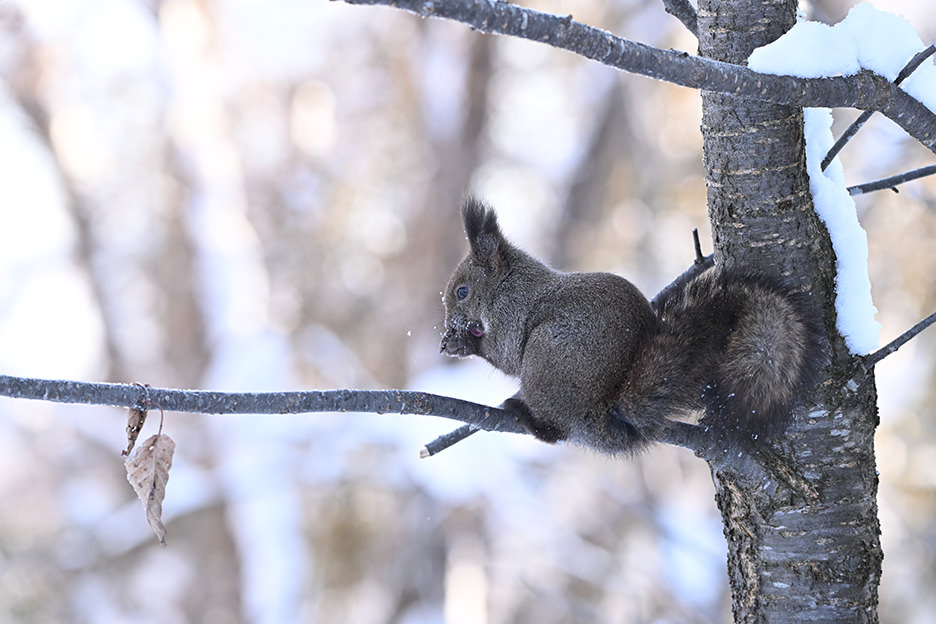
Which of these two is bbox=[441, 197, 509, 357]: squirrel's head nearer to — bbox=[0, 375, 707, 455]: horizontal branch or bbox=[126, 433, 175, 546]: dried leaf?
bbox=[0, 375, 707, 455]: horizontal branch

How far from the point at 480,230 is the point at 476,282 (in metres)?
0.13

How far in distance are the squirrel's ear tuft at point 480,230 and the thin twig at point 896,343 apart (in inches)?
37.3

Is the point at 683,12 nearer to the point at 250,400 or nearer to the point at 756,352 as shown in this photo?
the point at 756,352

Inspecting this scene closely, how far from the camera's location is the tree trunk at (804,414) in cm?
157

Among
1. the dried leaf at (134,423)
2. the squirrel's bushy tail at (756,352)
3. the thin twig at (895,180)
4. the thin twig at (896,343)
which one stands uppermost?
the thin twig at (895,180)

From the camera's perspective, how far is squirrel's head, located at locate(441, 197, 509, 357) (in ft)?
7.11

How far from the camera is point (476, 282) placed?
2.23 metres

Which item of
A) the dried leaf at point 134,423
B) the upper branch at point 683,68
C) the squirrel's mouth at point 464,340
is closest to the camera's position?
the upper branch at point 683,68

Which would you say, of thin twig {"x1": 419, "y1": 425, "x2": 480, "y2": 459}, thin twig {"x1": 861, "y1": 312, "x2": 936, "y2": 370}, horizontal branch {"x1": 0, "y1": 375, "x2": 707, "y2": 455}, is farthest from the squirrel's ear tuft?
thin twig {"x1": 861, "y1": 312, "x2": 936, "y2": 370}

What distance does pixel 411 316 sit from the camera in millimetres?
6633

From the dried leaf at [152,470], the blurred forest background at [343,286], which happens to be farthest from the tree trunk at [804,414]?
the blurred forest background at [343,286]

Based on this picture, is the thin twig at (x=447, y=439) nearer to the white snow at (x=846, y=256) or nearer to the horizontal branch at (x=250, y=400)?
the horizontal branch at (x=250, y=400)

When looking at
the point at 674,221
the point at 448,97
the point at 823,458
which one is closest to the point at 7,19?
the point at 448,97

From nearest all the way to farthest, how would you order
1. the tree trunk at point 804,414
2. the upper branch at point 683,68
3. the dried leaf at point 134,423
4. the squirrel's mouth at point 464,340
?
the upper branch at point 683,68 → the dried leaf at point 134,423 → the tree trunk at point 804,414 → the squirrel's mouth at point 464,340
